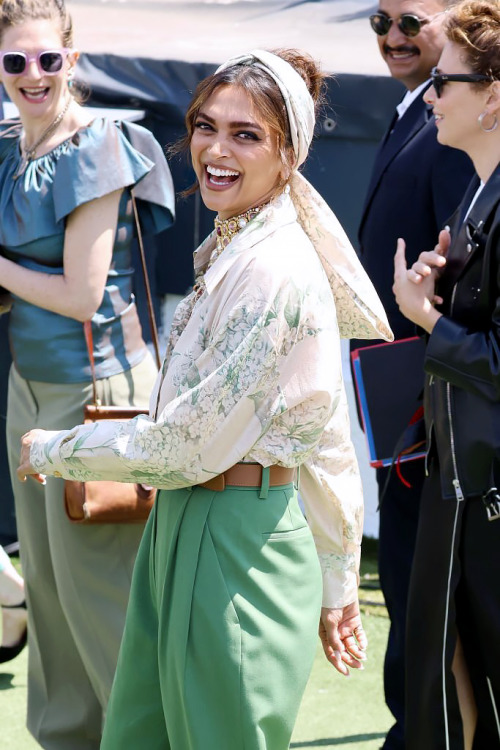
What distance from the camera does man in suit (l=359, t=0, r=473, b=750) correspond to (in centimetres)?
339

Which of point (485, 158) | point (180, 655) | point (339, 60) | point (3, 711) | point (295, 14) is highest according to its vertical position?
point (295, 14)

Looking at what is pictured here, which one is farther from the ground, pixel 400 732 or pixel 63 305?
pixel 63 305

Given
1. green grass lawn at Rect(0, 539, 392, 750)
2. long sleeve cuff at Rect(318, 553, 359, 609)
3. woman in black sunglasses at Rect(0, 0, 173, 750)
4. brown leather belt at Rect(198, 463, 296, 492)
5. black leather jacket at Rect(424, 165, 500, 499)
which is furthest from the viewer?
green grass lawn at Rect(0, 539, 392, 750)

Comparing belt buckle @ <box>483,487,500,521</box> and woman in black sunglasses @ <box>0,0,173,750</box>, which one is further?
woman in black sunglasses @ <box>0,0,173,750</box>

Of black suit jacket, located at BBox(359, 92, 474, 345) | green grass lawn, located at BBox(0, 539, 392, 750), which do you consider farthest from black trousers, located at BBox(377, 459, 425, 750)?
black suit jacket, located at BBox(359, 92, 474, 345)

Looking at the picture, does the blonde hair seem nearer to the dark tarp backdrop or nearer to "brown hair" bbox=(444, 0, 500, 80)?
"brown hair" bbox=(444, 0, 500, 80)

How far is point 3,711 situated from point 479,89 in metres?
2.36

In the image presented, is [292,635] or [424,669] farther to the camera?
[424,669]

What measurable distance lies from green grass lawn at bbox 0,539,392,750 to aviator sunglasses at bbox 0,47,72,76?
76.4 inches

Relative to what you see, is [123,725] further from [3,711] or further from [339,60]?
[339,60]

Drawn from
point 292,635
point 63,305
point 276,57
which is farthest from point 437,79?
point 292,635

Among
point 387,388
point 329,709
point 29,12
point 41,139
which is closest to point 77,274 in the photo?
point 41,139

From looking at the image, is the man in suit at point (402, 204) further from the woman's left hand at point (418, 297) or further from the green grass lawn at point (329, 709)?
the woman's left hand at point (418, 297)

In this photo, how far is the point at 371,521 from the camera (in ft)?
17.0
